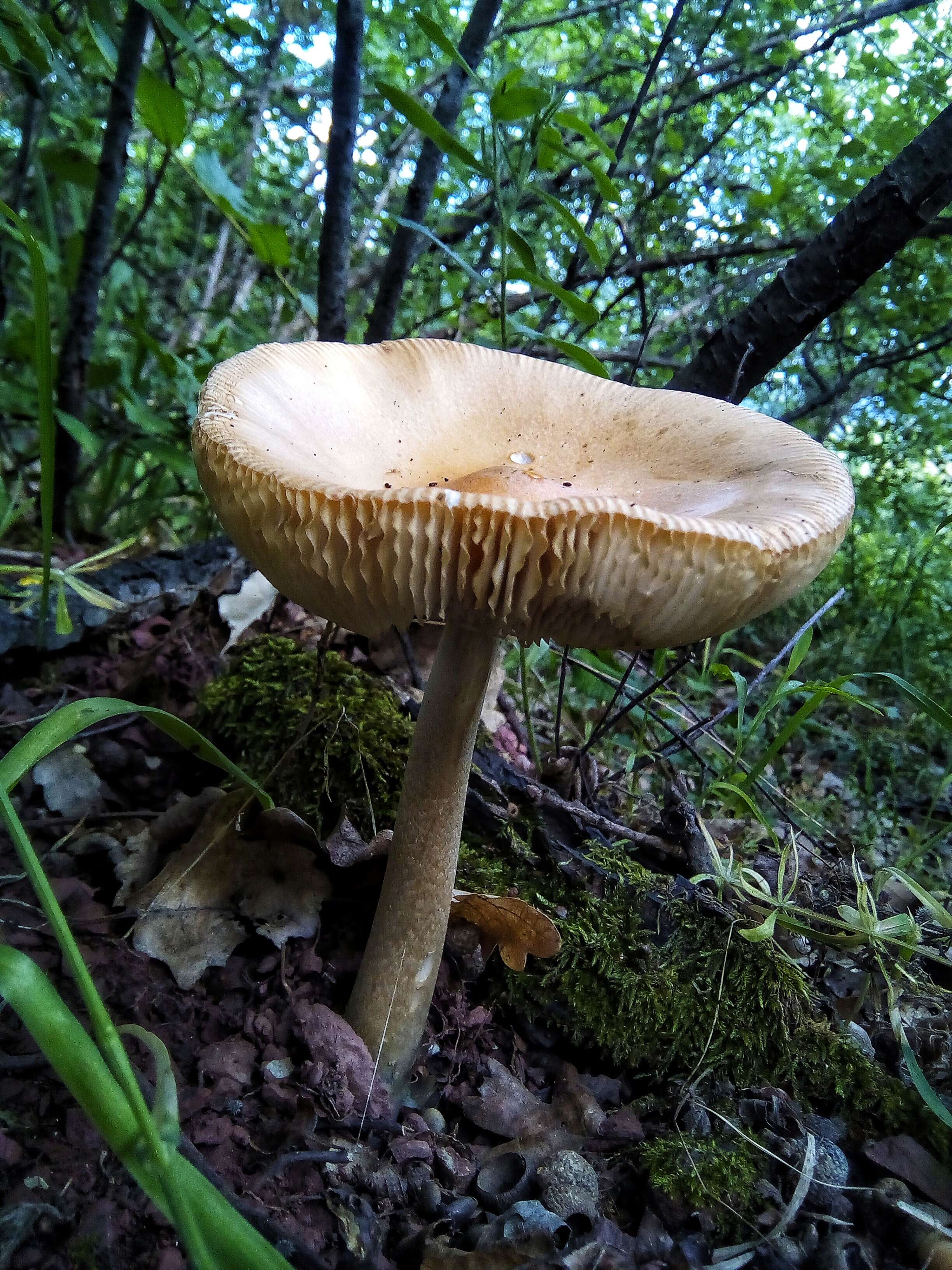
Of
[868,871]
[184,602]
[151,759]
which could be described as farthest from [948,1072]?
[184,602]

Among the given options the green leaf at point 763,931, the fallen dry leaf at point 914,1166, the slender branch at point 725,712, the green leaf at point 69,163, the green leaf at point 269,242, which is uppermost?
the green leaf at point 69,163

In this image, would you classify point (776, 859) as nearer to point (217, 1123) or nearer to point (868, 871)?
point (868, 871)

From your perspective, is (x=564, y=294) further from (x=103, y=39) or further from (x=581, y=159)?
(x=103, y=39)

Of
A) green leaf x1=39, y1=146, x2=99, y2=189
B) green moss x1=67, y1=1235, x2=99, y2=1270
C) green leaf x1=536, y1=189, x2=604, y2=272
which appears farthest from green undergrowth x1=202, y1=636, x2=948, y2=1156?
green leaf x1=39, y1=146, x2=99, y2=189

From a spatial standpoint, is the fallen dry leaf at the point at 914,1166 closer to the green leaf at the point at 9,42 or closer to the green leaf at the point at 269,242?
the green leaf at the point at 9,42

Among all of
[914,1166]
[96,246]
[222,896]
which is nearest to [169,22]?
[96,246]

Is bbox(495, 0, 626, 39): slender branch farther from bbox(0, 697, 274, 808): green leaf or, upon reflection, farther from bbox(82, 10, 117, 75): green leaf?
bbox(0, 697, 274, 808): green leaf

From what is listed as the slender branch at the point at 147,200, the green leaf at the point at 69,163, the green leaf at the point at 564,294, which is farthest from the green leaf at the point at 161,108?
the green leaf at the point at 564,294
